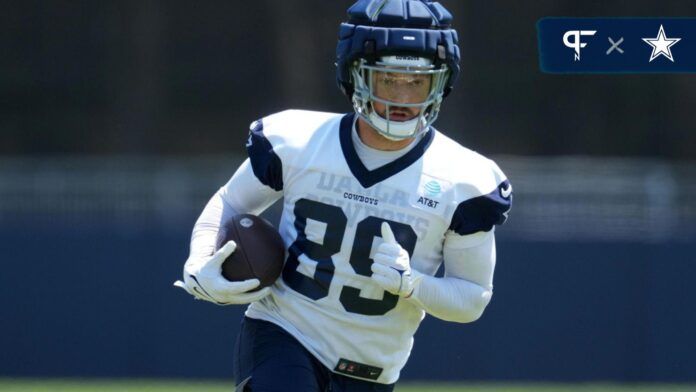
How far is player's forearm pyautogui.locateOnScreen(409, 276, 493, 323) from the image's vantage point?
3.67 m

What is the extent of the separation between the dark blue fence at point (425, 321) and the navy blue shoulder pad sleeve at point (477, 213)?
4.12 metres

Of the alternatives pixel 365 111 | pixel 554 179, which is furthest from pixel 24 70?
pixel 365 111

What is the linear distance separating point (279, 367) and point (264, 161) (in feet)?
1.96

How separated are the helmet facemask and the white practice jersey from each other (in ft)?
0.44

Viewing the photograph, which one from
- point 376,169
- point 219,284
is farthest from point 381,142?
point 219,284

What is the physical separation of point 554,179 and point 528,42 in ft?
7.03

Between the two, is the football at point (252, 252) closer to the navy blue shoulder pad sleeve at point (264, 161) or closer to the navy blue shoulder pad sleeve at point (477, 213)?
the navy blue shoulder pad sleeve at point (264, 161)

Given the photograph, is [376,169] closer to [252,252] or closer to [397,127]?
[397,127]

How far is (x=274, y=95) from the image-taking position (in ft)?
33.9

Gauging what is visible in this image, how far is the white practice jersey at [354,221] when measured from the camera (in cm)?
372

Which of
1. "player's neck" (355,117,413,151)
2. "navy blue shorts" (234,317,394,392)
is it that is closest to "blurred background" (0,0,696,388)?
"navy blue shorts" (234,317,394,392)

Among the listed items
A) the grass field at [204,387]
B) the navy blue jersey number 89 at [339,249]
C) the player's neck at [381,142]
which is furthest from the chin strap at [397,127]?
the grass field at [204,387]

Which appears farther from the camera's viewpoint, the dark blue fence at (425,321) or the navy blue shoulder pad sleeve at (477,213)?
the dark blue fence at (425,321)

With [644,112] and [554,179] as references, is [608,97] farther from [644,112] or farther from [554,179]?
[554,179]
